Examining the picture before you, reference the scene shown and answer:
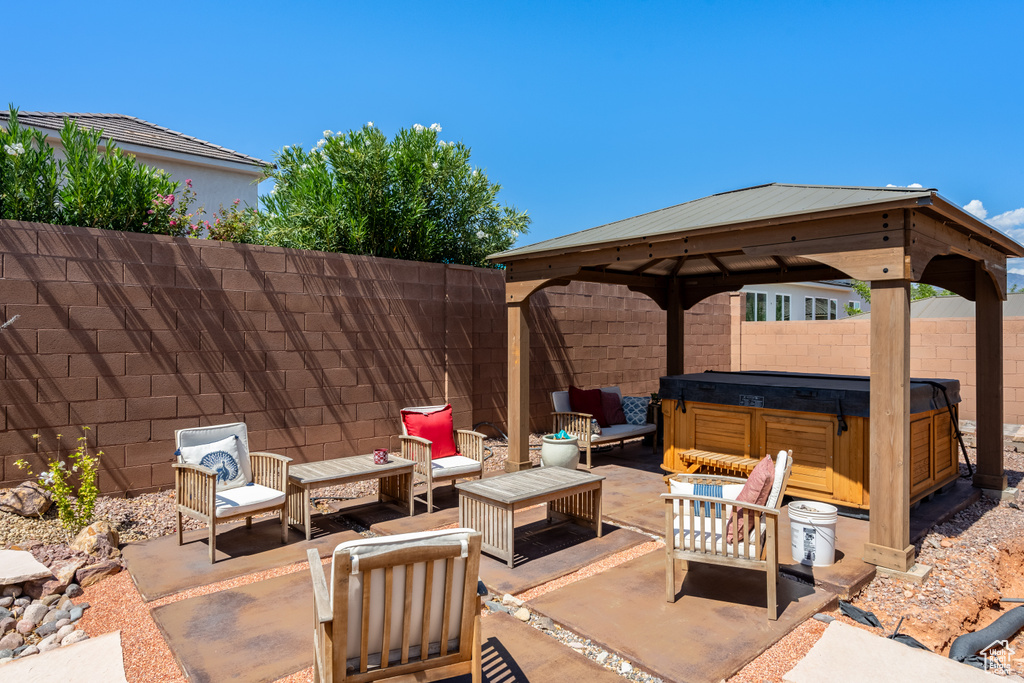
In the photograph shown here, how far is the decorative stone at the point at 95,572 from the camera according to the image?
3.89 m

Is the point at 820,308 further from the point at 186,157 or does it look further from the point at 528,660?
the point at 528,660

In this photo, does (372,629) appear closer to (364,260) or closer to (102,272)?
(102,272)

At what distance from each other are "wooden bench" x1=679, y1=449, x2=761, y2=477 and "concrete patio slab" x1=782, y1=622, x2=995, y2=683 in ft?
8.81

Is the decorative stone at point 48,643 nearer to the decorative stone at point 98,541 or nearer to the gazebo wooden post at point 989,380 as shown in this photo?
the decorative stone at point 98,541

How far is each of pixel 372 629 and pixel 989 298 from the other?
6.61 meters

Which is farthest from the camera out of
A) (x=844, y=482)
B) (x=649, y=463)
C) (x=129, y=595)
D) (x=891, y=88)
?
(x=891, y=88)

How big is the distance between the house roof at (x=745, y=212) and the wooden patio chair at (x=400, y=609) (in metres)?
3.50

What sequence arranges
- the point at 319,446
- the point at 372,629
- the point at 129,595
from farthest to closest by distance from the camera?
the point at 319,446
the point at 129,595
the point at 372,629

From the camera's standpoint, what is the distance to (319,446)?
664 cm

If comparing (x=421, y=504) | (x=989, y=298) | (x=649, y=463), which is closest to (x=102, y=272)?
(x=421, y=504)

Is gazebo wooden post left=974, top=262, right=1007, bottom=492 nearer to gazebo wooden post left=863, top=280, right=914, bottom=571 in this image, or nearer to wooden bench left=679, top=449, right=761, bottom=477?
wooden bench left=679, top=449, right=761, bottom=477

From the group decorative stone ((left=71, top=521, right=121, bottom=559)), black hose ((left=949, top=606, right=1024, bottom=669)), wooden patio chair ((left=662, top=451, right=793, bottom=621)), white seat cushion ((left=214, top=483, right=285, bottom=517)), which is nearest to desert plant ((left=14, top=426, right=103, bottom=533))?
decorative stone ((left=71, top=521, right=121, bottom=559))

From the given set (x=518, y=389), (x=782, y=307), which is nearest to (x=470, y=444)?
(x=518, y=389)

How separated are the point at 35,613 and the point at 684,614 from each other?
368cm
